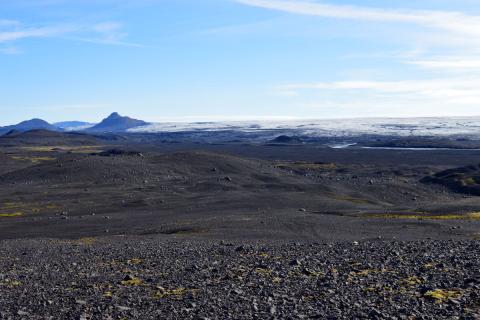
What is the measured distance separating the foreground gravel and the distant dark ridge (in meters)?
40.1

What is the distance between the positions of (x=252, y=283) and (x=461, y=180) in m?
52.8

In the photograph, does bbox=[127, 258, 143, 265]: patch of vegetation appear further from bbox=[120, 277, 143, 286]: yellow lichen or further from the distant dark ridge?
the distant dark ridge

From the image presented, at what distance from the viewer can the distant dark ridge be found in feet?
201

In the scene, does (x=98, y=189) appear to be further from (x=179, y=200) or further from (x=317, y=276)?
(x=317, y=276)

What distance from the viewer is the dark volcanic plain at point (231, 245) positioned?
1431 cm

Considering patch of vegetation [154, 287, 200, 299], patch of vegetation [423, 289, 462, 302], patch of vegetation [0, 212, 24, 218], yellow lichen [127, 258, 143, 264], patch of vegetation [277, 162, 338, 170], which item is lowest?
patch of vegetation [277, 162, 338, 170]

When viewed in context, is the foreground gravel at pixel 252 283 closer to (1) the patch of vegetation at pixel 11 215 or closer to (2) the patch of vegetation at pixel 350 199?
(1) the patch of vegetation at pixel 11 215

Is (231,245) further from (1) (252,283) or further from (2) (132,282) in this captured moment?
(1) (252,283)

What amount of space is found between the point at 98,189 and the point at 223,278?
45460 millimetres

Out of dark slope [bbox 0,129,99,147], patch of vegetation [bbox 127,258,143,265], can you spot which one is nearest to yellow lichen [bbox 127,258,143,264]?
patch of vegetation [bbox 127,258,143,265]

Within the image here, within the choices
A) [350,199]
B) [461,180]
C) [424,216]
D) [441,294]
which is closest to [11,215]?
[350,199]

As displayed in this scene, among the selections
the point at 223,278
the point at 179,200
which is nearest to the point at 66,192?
the point at 179,200

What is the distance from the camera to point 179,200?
51812 millimetres

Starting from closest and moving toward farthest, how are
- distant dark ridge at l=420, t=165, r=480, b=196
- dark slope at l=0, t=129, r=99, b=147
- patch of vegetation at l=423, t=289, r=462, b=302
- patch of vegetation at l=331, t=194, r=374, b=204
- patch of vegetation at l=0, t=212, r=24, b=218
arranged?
1. patch of vegetation at l=423, t=289, r=462, b=302
2. patch of vegetation at l=0, t=212, r=24, b=218
3. patch of vegetation at l=331, t=194, r=374, b=204
4. distant dark ridge at l=420, t=165, r=480, b=196
5. dark slope at l=0, t=129, r=99, b=147
